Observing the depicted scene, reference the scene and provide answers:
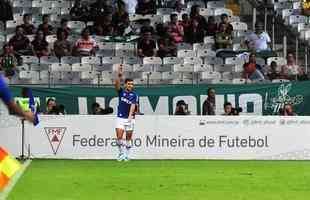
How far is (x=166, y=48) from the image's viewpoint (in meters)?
28.9

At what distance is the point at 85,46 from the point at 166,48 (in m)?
2.85

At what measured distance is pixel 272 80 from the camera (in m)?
27.4

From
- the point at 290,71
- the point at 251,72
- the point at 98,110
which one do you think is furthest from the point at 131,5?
the point at 98,110

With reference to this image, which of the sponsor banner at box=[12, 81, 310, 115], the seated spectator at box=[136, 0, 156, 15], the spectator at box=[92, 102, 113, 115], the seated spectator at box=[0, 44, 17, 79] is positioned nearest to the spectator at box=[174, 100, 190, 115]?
the sponsor banner at box=[12, 81, 310, 115]

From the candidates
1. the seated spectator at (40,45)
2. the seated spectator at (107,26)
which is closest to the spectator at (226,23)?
the seated spectator at (107,26)

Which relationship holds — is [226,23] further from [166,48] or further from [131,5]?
[131,5]

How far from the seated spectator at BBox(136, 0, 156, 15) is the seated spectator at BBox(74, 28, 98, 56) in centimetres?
361

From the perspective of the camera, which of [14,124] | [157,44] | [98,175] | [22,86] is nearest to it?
[98,175]

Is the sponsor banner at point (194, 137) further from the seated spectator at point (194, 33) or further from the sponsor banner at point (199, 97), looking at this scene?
the seated spectator at point (194, 33)

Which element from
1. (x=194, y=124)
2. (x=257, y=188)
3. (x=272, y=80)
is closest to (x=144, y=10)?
(x=272, y=80)

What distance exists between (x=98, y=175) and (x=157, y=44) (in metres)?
12.2

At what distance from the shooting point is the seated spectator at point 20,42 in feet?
93.2

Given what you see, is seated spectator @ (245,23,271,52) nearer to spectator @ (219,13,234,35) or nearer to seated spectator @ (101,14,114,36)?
spectator @ (219,13,234,35)

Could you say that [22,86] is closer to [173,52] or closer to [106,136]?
[106,136]
